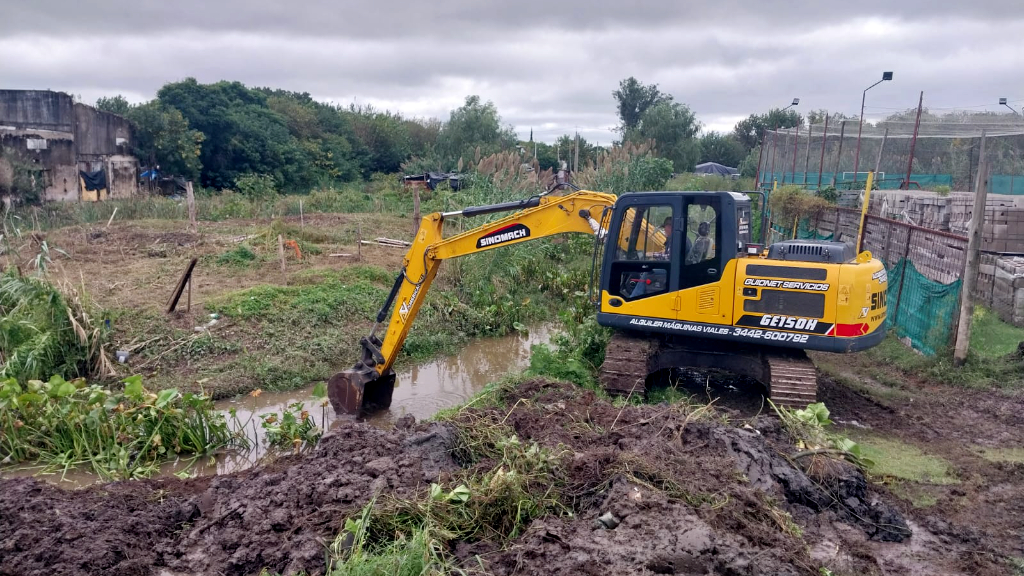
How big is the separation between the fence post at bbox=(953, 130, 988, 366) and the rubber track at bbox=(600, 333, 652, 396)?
13.7ft

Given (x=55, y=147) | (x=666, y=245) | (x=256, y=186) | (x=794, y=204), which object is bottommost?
(x=256, y=186)

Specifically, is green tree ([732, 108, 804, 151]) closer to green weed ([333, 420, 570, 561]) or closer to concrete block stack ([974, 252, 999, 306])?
concrete block stack ([974, 252, 999, 306])

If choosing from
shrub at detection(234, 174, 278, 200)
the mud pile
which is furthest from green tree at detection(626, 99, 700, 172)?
the mud pile

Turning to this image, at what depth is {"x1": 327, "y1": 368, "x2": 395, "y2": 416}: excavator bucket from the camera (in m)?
8.12

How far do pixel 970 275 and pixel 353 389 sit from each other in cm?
761

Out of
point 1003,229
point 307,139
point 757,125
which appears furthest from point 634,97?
point 1003,229

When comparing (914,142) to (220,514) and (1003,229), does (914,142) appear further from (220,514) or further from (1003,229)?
(220,514)

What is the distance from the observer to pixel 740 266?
731 cm

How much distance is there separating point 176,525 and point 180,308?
6760mm

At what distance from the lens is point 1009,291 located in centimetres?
1046

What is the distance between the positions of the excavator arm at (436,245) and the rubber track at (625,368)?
4.36 ft

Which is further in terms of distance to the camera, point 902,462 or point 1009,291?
point 1009,291

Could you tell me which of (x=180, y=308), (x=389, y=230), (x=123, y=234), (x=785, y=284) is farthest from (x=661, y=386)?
(x=123, y=234)

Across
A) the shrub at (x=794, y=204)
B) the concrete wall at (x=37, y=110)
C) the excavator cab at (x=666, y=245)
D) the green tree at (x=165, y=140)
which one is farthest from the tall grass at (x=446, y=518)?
the green tree at (x=165, y=140)
